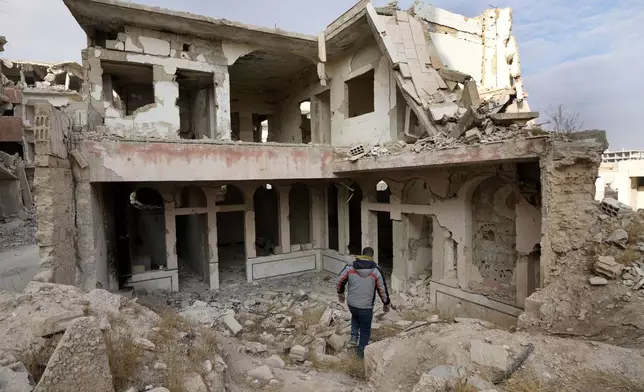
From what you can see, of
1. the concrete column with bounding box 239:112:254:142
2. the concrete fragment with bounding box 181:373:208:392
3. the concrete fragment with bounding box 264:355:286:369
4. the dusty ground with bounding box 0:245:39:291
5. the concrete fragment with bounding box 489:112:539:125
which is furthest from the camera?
the concrete column with bounding box 239:112:254:142

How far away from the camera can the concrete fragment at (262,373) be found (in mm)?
5091

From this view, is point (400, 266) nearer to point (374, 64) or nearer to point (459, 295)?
point (459, 295)

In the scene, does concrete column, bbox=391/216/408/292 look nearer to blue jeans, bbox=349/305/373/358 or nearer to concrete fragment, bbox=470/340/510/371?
blue jeans, bbox=349/305/373/358

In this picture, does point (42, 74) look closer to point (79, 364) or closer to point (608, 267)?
point (79, 364)

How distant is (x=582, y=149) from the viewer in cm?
574

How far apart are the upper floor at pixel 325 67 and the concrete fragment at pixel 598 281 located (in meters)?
3.45

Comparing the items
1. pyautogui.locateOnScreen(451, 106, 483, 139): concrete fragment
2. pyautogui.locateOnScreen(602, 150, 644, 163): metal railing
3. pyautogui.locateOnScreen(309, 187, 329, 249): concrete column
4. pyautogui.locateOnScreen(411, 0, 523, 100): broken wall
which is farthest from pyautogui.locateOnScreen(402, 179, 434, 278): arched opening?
pyautogui.locateOnScreen(602, 150, 644, 163): metal railing

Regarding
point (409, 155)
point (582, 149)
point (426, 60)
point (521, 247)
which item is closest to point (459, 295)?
point (521, 247)

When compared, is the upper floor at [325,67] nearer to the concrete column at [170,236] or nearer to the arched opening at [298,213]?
the concrete column at [170,236]

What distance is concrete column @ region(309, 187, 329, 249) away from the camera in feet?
46.8

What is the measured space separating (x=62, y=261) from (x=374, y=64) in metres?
9.67

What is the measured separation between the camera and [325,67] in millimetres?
13086

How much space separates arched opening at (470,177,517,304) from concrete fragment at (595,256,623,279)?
2.51 meters

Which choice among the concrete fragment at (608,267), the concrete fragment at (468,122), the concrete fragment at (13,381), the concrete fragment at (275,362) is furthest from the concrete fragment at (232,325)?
the concrete fragment at (608,267)
